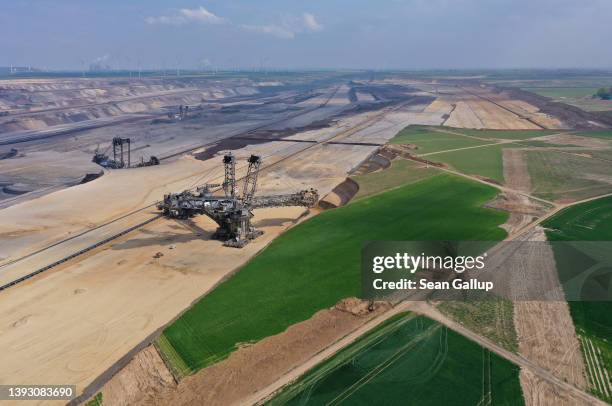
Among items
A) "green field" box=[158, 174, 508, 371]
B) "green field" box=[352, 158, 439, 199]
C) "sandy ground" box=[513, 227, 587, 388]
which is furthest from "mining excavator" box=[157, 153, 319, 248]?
"sandy ground" box=[513, 227, 587, 388]

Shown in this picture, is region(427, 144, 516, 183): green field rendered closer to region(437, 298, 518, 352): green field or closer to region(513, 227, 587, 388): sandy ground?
region(513, 227, 587, 388): sandy ground

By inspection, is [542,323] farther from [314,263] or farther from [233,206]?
[233,206]

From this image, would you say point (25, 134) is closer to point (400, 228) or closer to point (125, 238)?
point (125, 238)

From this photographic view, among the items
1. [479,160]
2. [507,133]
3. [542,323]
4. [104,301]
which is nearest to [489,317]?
[542,323]

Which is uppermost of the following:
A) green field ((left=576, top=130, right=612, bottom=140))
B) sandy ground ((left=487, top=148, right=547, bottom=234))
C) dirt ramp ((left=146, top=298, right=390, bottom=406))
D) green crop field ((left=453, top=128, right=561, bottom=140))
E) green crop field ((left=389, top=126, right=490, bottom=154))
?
green field ((left=576, top=130, right=612, bottom=140))

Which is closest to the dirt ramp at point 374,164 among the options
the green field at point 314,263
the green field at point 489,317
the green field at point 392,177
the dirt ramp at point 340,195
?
the green field at point 392,177

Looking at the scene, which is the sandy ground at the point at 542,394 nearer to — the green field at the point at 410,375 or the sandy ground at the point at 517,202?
the green field at the point at 410,375

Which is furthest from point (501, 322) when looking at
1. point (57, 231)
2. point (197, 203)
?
point (57, 231)
